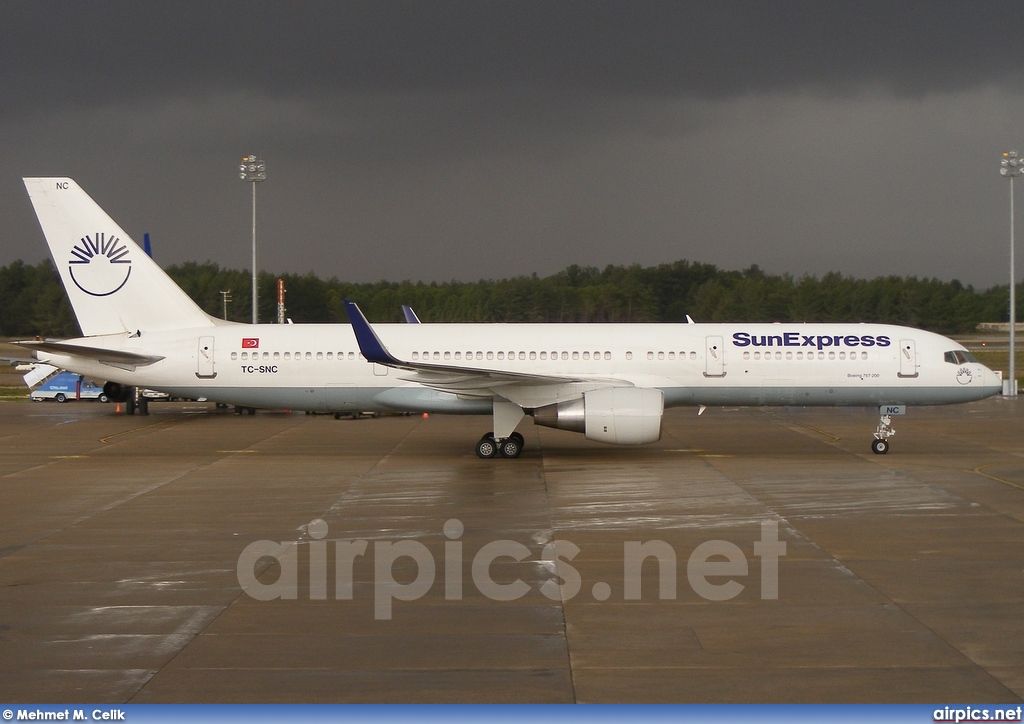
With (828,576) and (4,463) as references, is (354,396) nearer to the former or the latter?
(4,463)

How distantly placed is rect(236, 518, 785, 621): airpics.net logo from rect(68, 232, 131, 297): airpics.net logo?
49.6 ft

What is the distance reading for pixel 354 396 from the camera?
25.4 metres

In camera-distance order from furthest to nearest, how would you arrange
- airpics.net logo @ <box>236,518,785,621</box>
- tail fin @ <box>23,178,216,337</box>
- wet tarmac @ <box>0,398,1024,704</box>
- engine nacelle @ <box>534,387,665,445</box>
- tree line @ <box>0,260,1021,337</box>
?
tree line @ <box>0,260,1021,337</box> → tail fin @ <box>23,178,216,337</box> → engine nacelle @ <box>534,387,665,445</box> → airpics.net logo @ <box>236,518,785,621</box> → wet tarmac @ <box>0,398,1024,704</box>

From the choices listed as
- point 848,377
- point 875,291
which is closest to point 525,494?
point 848,377

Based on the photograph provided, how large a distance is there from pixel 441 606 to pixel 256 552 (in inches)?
152

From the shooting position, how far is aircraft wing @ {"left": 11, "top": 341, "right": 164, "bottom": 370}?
2472cm

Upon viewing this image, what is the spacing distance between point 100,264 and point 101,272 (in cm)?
25

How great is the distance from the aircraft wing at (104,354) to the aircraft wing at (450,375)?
20.4 feet

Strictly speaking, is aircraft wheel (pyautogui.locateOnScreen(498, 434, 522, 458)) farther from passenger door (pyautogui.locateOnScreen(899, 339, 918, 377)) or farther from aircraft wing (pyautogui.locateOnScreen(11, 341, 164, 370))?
passenger door (pyautogui.locateOnScreen(899, 339, 918, 377))

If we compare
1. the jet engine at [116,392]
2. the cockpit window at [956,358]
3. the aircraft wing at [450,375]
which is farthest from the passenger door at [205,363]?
the cockpit window at [956,358]

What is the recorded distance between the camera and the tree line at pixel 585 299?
278 ft

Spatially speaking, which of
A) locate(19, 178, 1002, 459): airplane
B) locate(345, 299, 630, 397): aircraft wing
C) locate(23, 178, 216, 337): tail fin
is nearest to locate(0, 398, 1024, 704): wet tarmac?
locate(345, 299, 630, 397): aircraft wing

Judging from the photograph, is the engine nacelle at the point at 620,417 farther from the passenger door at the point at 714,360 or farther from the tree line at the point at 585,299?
the tree line at the point at 585,299

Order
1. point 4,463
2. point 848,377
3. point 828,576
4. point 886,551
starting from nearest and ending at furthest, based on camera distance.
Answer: point 828,576 → point 886,551 → point 4,463 → point 848,377
